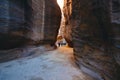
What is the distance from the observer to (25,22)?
6375mm

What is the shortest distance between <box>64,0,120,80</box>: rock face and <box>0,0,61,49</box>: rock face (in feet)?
9.26

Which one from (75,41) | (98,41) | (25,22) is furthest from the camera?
(25,22)

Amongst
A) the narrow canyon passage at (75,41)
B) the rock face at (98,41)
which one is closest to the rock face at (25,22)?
the narrow canyon passage at (75,41)

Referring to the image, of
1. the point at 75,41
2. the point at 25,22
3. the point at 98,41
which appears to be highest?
the point at 25,22

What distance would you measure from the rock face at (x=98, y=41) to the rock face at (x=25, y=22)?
282cm

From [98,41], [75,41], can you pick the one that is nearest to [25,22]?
[75,41]

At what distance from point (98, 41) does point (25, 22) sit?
3.83m

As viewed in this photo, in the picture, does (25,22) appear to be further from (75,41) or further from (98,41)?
(98,41)

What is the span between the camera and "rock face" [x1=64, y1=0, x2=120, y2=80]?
3.35 meters

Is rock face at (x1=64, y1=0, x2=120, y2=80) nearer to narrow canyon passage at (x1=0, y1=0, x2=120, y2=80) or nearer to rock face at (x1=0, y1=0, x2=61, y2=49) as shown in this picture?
narrow canyon passage at (x1=0, y1=0, x2=120, y2=80)

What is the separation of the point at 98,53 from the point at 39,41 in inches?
187

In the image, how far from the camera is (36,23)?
24.5 ft


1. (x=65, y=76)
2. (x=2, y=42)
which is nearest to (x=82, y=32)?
(x=65, y=76)

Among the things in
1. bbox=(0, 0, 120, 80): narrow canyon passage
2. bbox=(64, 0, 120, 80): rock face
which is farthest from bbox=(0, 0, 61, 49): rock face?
bbox=(64, 0, 120, 80): rock face
